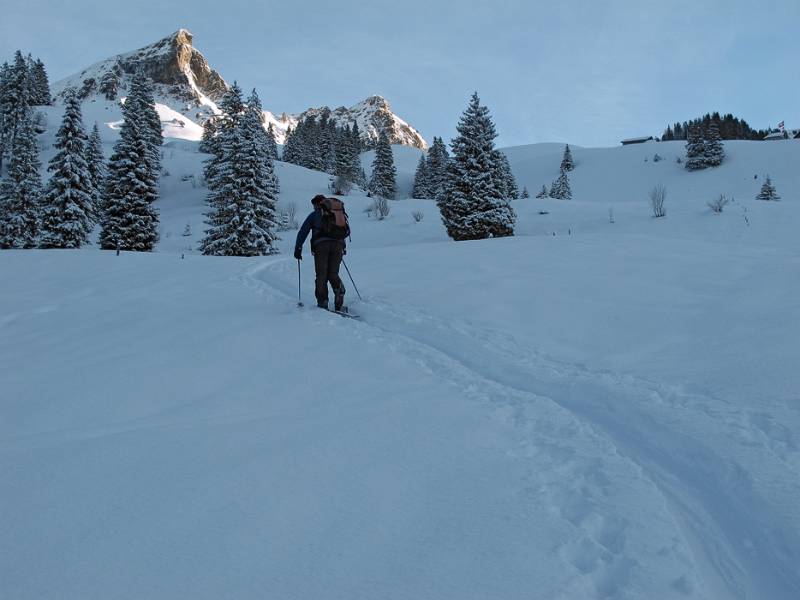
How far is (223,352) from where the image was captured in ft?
16.9

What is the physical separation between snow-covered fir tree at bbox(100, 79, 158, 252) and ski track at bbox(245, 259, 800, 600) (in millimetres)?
22468

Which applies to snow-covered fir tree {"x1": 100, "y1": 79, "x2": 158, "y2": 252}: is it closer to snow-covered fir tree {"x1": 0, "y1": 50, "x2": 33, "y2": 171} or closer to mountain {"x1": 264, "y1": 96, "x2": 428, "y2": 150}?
snow-covered fir tree {"x1": 0, "y1": 50, "x2": 33, "y2": 171}

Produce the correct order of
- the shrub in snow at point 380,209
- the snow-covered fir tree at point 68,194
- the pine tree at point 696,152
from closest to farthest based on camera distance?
the snow-covered fir tree at point 68,194, the shrub in snow at point 380,209, the pine tree at point 696,152

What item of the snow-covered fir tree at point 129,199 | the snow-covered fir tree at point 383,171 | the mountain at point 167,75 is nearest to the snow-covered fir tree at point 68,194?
the snow-covered fir tree at point 129,199

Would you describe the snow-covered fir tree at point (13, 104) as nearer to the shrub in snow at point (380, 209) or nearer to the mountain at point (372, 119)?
the shrub in snow at point (380, 209)

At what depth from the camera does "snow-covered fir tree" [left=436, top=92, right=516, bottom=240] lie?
2172 cm

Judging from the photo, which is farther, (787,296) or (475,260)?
(475,260)

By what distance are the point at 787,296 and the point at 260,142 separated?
22.7 m

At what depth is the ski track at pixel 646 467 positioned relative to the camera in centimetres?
204

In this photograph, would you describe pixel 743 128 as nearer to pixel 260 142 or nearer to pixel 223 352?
pixel 260 142

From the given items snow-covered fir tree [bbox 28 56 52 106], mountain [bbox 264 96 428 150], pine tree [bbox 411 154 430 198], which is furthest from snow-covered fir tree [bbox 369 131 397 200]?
mountain [bbox 264 96 428 150]

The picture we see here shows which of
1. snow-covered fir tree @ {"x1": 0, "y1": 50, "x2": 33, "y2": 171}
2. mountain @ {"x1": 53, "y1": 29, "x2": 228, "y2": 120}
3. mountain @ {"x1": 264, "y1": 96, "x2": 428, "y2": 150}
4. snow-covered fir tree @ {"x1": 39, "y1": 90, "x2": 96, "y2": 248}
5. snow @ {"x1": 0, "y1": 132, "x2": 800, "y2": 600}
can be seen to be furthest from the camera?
mountain @ {"x1": 264, "y1": 96, "x2": 428, "y2": 150}

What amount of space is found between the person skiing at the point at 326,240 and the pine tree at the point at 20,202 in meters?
26.5

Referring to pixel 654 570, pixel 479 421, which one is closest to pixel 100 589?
pixel 654 570
